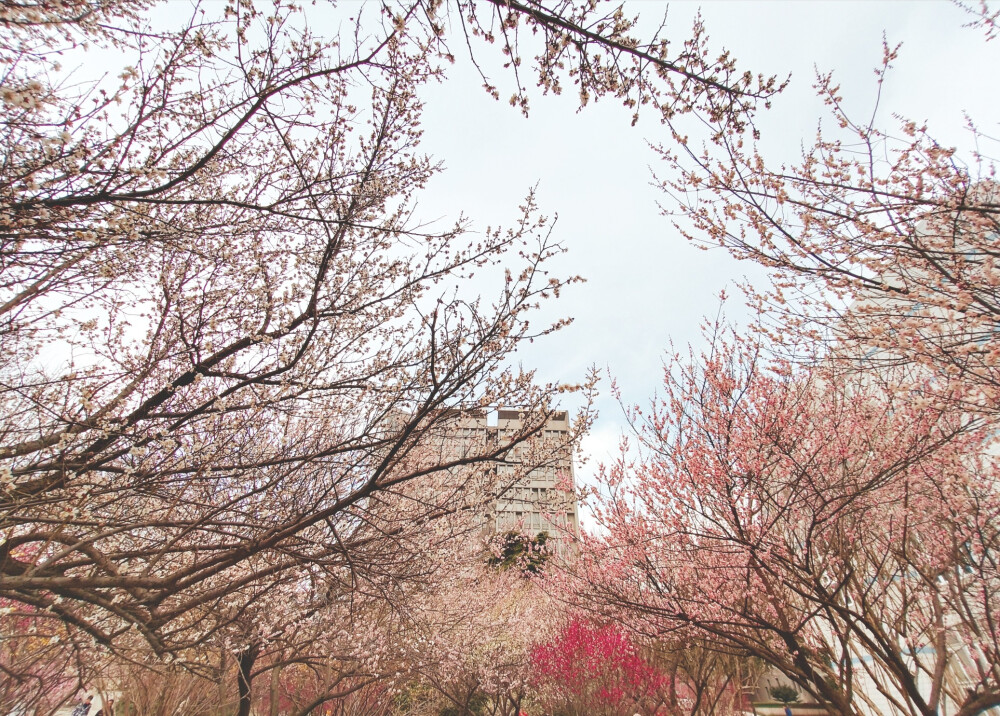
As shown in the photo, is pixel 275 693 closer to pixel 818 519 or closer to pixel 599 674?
pixel 599 674

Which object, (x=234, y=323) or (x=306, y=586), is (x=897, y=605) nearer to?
(x=306, y=586)

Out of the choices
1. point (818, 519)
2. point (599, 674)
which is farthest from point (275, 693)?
point (818, 519)

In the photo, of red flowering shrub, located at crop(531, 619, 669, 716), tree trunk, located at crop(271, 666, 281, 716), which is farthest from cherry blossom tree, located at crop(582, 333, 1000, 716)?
tree trunk, located at crop(271, 666, 281, 716)

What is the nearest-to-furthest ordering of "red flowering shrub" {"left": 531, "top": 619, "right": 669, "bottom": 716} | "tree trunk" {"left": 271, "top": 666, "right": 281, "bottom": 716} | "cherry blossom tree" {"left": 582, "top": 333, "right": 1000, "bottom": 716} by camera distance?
"cherry blossom tree" {"left": 582, "top": 333, "right": 1000, "bottom": 716} → "tree trunk" {"left": 271, "top": 666, "right": 281, "bottom": 716} → "red flowering shrub" {"left": 531, "top": 619, "right": 669, "bottom": 716}

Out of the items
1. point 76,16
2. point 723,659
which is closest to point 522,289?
point 76,16

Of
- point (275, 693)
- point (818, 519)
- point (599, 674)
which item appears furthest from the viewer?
point (599, 674)

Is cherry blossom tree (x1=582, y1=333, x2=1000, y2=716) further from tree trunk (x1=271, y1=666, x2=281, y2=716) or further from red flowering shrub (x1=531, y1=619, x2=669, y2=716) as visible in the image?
tree trunk (x1=271, y1=666, x2=281, y2=716)

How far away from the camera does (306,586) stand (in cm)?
683

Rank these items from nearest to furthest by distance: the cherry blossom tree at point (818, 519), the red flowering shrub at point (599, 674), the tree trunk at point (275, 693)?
1. the cherry blossom tree at point (818, 519)
2. the tree trunk at point (275, 693)
3. the red flowering shrub at point (599, 674)

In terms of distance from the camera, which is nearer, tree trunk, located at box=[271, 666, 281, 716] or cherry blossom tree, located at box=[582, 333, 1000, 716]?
cherry blossom tree, located at box=[582, 333, 1000, 716]

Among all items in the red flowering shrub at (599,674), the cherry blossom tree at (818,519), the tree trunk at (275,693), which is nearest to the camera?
the cherry blossom tree at (818,519)

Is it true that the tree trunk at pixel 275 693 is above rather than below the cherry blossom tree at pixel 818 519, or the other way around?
below

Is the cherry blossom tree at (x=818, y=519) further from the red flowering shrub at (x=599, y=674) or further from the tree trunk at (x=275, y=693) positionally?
the tree trunk at (x=275, y=693)

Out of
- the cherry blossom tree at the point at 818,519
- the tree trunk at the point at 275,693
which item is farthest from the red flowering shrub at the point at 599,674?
the tree trunk at the point at 275,693
